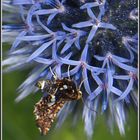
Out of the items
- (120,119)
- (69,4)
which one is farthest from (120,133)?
(69,4)

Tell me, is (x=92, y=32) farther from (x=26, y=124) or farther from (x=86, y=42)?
(x=26, y=124)

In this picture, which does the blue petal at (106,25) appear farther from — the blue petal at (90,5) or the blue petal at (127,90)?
the blue petal at (127,90)

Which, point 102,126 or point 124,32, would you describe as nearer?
point 124,32

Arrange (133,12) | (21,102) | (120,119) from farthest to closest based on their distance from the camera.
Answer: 1. (21,102)
2. (120,119)
3. (133,12)

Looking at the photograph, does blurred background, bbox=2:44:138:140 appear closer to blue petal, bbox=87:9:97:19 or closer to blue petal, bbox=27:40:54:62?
blue petal, bbox=27:40:54:62

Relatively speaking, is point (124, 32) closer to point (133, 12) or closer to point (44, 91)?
point (133, 12)

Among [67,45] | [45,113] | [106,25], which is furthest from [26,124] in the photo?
[106,25]
